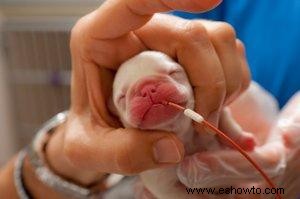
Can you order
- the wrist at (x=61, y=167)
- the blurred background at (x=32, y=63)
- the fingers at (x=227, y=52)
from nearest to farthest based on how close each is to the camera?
the fingers at (x=227, y=52) → the wrist at (x=61, y=167) → the blurred background at (x=32, y=63)

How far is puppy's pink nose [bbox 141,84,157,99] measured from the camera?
0.45m

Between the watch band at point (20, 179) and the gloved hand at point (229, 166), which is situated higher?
the gloved hand at point (229, 166)

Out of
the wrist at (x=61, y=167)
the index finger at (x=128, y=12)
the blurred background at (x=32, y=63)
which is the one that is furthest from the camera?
the blurred background at (x=32, y=63)

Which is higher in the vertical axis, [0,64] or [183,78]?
[183,78]

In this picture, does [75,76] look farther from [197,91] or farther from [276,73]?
[276,73]

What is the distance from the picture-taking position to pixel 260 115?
2.08 ft

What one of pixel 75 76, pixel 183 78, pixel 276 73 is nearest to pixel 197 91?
pixel 183 78

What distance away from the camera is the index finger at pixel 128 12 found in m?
0.39

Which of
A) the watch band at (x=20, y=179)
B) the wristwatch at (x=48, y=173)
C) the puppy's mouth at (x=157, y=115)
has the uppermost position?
the puppy's mouth at (x=157, y=115)

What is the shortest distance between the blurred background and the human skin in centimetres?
83

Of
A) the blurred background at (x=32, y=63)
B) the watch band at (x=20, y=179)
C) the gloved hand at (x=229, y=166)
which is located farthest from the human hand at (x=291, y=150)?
the blurred background at (x=32, y=63)

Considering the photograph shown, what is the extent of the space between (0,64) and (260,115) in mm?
1072

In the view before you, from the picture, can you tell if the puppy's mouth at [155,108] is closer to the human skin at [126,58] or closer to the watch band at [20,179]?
the human skin at [126,58]

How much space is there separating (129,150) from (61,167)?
0.90 feet
